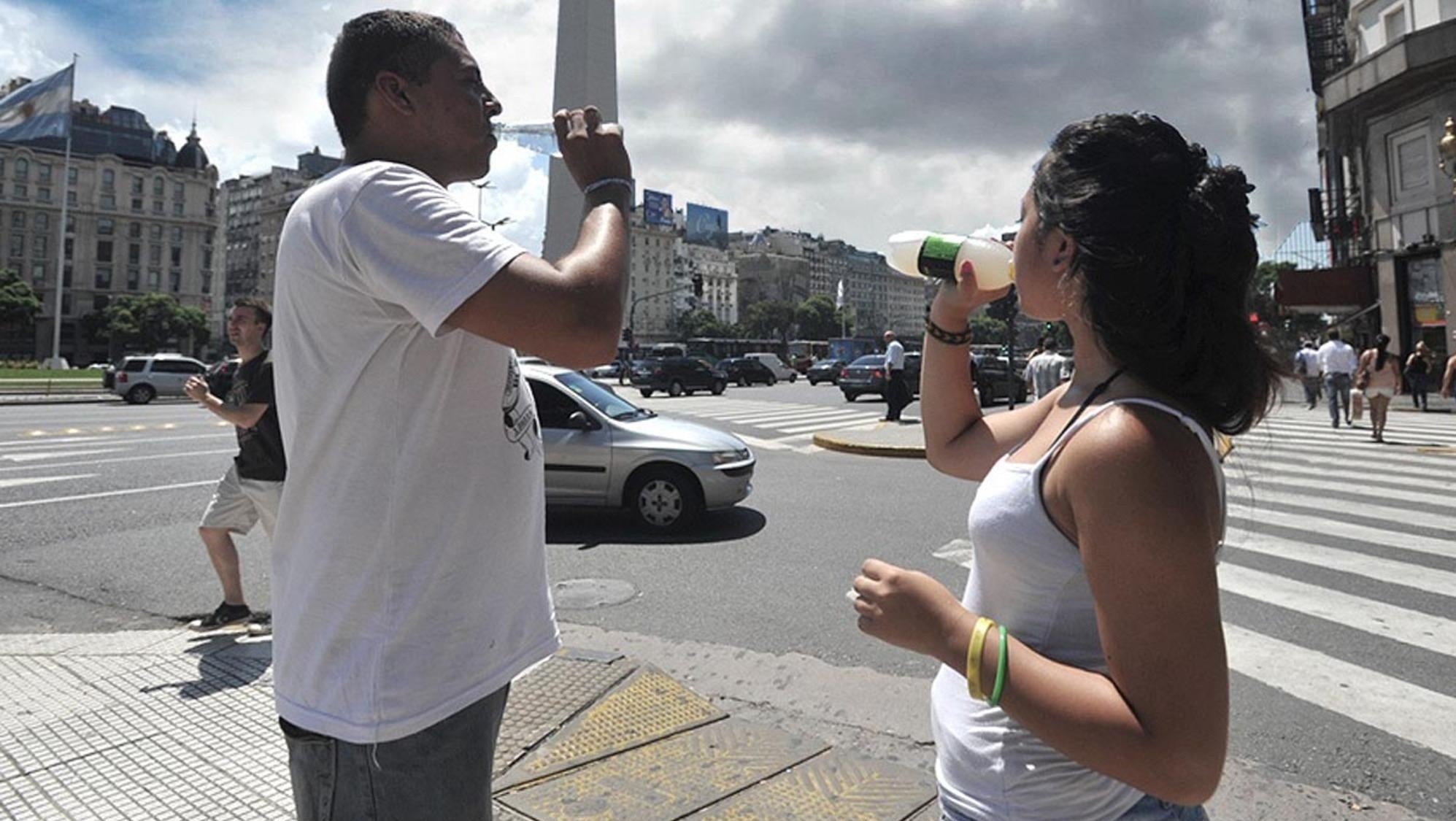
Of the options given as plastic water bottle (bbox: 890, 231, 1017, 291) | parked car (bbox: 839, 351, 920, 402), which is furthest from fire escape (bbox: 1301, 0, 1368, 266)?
plastic water bottle (bbox: 890, 231, 1017, 291)

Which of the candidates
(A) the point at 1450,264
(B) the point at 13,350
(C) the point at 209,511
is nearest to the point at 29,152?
(B) the point at 13,350

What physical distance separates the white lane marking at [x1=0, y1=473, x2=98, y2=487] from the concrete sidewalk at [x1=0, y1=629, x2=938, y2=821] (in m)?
7.78

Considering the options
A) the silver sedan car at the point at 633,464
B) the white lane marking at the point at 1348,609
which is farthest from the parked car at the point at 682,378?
the white lane marking at the point at 1348,609

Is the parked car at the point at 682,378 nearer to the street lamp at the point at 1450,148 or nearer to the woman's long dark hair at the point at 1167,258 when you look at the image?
the street lamp at the point at 1450,148

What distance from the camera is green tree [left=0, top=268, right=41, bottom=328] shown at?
59.4 metres

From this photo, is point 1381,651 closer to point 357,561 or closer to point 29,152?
point 357,561

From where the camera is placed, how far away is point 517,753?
332cm

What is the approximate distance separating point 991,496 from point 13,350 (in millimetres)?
104460

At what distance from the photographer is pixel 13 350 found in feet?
258

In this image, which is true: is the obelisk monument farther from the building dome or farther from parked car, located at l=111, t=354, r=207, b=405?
the building dome

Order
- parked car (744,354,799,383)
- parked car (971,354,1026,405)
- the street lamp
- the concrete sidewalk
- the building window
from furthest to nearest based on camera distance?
parked car (744,354,799,383) < the building window < parked car (971,354,1026,405) < the street lamp < the concrete sidewalk

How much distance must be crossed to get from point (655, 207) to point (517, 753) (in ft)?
428

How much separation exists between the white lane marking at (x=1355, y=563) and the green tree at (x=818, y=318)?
115 m

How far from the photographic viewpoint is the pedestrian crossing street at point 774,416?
16.4m
